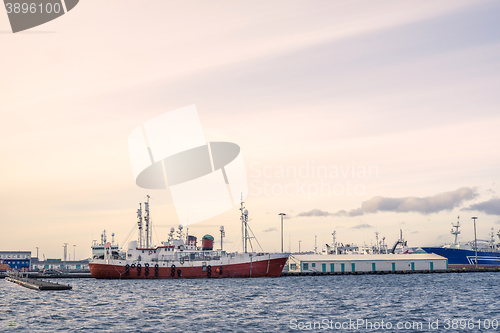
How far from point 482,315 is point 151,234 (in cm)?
7153

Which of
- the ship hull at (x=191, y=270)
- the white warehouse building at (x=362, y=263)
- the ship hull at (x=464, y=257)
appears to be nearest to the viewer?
the ship hull at (x=191, y=270)

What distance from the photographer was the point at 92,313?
43.2 m

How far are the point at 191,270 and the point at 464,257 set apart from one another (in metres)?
92.2

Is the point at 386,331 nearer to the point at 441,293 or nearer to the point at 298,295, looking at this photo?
the point at 298,295

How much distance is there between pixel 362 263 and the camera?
11612cm

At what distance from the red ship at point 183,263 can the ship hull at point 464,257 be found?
226 ft

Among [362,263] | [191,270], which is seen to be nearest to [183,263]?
[191,270]

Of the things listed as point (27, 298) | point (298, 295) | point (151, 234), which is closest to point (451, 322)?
point (298, 295)

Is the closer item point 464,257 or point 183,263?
point 183,263

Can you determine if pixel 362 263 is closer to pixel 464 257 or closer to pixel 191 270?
pixel 191 270

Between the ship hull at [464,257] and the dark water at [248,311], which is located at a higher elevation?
the dark water at [248,311]

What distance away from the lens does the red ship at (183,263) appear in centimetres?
9081

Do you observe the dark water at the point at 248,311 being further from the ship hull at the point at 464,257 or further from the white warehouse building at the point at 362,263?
the ship hull at the point at 464,257

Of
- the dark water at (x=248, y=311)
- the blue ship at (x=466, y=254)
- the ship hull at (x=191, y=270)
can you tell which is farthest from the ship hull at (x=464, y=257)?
the dark water at (x=248, y=311)
